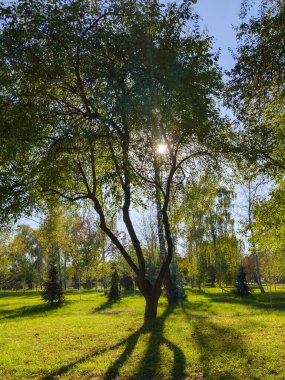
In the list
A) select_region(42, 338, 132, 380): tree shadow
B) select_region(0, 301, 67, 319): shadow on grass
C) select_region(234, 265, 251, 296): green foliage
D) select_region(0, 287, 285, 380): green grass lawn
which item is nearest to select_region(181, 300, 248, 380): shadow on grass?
select_region(0, 287, 285, 380): green grass lawn

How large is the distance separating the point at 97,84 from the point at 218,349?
352 inches

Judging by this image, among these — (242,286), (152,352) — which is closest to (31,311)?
(152,352)

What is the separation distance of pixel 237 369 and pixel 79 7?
35.9ft

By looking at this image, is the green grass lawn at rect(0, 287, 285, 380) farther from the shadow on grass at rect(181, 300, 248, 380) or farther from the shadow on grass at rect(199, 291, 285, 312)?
the shadow on grass at rect(199, 291, 285, 312)

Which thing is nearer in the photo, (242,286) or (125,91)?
(125,91)

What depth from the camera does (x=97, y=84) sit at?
11.4 m

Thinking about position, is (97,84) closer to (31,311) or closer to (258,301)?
(31,311)

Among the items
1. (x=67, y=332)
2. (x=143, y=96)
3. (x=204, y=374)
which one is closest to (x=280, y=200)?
(x=143, y=96)

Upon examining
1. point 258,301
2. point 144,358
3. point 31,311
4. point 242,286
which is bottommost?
point 258,301

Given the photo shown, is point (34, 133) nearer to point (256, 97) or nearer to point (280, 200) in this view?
point (256, 97)

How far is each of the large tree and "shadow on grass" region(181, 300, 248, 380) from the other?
5634mm

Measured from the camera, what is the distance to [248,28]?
28.1ft

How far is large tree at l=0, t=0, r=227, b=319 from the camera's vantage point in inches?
397

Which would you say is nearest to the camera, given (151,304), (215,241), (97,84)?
(97,84)
